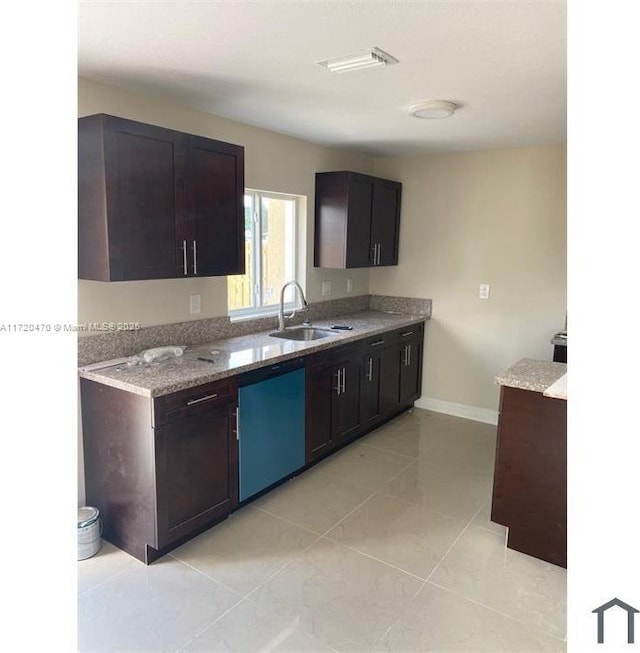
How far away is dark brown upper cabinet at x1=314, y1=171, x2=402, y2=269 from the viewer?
393cm

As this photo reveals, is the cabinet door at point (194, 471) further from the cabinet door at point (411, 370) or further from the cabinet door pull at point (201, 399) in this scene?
the cabinet door at point (411, 370)

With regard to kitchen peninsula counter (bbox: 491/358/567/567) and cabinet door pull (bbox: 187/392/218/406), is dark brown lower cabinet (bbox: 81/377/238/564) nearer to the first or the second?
cabinet door pull (bbox: 187/392/218/406)

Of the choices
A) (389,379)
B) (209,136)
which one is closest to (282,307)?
(389,379)

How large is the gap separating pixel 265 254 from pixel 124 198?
1600mm

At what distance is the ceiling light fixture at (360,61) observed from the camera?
206 cm

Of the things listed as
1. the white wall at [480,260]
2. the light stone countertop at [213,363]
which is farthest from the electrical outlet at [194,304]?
the white wall at [480,260]

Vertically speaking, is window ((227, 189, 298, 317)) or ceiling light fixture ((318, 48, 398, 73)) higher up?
ceiling light fixture ((318, 48, 398, 73))

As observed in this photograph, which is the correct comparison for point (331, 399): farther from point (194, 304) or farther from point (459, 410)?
point (459, 410)

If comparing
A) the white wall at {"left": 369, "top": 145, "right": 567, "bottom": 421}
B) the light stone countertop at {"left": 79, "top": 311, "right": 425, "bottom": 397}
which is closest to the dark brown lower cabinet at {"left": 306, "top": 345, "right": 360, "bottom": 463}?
the light stone countertop at {"left": 79, "top": 311, "right": 425, "bottom": 397}

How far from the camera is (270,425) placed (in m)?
2.87

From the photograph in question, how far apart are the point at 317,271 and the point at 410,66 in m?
2.15
